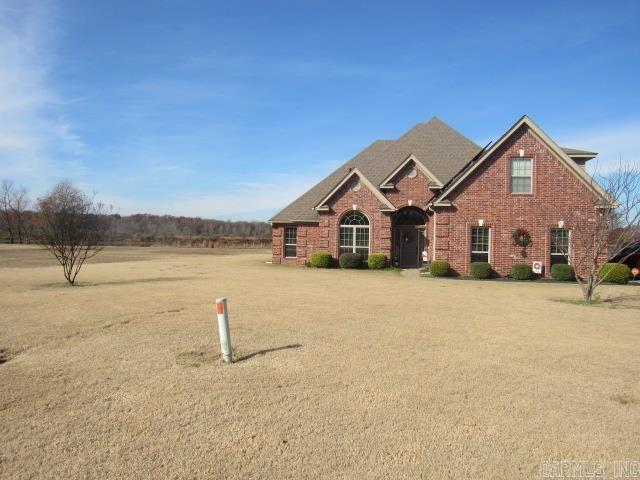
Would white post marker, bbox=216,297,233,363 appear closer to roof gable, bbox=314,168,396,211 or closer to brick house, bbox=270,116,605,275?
brick house, bbox=270,116,605,275

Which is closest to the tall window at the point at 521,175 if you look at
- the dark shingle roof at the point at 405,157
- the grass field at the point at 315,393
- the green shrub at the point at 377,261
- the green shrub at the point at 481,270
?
the green shrub at the point at 481,270

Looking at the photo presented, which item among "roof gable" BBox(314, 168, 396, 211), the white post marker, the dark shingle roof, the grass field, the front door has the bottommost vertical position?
the grass field

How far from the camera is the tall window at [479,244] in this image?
22.9m

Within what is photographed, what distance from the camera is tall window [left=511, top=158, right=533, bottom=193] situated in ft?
73.9

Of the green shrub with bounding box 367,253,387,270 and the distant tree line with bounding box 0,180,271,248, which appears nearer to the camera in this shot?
the green shrub with bounding box 367,253,387,270

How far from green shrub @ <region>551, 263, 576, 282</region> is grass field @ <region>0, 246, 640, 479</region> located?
996 cm

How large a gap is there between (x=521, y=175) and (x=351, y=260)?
10.0m

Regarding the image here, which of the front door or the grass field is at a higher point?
the front door

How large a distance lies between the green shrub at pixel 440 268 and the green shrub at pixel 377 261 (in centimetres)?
399

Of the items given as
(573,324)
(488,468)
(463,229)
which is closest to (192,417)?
(488,468)

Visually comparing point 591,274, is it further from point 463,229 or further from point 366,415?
point 366,415

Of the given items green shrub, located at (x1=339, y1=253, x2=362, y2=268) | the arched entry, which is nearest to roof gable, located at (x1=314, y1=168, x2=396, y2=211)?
the arched entry

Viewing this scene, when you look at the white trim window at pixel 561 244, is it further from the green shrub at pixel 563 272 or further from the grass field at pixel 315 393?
the grass field at pixel 315 393

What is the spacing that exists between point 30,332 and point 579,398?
9.87 m
